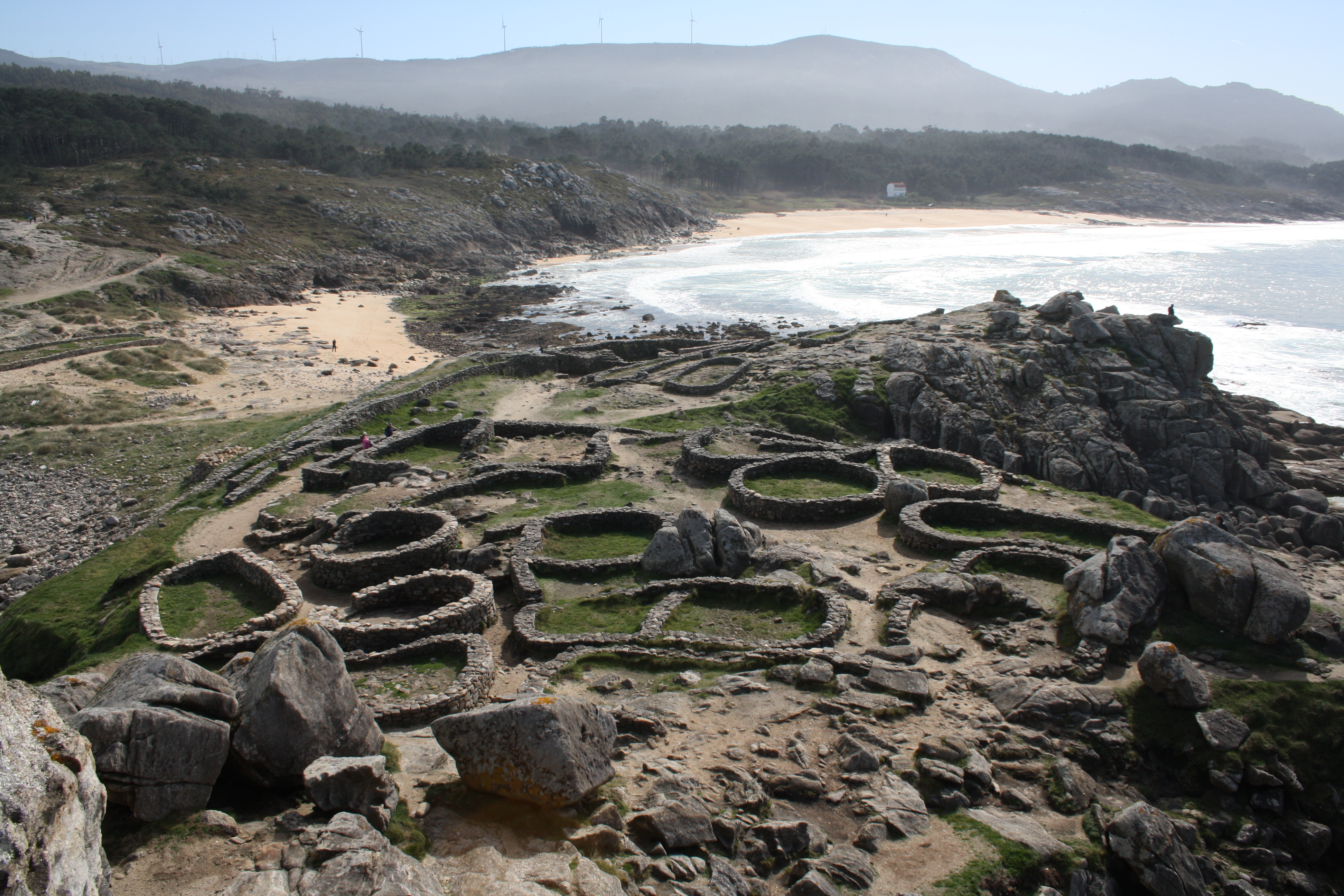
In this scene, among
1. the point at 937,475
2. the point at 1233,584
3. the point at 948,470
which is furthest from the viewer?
the point at 948,470

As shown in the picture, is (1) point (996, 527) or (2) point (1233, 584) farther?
(1) point (996, 527)

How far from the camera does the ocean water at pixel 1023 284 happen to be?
44.8 meters

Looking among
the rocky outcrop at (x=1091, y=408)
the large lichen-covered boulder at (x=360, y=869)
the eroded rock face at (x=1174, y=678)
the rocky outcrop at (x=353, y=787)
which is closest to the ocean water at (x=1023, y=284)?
the rocky outcrop at (x=1091, y=408)

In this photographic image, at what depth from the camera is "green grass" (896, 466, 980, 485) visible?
861 inches

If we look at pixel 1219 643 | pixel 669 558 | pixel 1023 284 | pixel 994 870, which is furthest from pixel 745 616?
pixel 1023 284

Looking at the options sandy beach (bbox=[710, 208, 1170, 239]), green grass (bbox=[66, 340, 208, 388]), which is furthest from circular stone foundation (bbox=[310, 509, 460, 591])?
sandy beach (bbox=[710, 208, 1170, 239])

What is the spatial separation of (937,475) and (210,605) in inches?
700

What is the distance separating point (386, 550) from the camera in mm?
18156

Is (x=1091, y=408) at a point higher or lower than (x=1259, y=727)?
higher

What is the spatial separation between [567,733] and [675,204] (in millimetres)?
99402

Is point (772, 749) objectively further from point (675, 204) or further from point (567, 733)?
point (675, 204)

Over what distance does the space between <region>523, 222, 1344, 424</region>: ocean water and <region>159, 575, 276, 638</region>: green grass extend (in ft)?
108

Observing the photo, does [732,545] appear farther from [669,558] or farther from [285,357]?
[285,357]

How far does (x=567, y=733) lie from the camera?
7.99m
